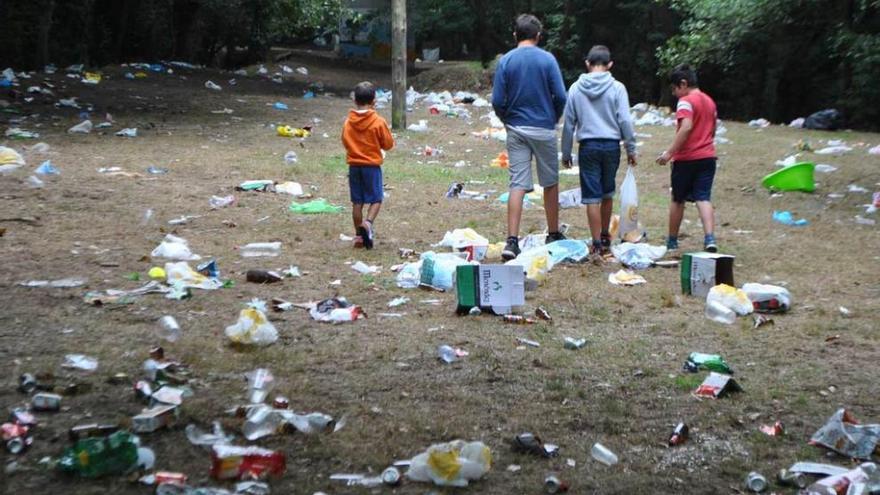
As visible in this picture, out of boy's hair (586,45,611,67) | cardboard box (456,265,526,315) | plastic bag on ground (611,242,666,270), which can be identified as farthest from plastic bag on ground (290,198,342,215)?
cardboard box (456,265,526,315)

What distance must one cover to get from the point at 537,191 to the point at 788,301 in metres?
4.26

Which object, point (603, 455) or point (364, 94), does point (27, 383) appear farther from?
point (364, 94)

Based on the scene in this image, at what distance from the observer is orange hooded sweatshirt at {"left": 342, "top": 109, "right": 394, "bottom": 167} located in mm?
7148

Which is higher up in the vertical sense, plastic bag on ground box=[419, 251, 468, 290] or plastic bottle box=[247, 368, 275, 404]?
plastic bag on ground box=[419, 251, 468, 290]

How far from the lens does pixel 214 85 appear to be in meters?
20.1

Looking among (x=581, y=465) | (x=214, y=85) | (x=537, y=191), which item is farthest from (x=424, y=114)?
(x=581, y=465)

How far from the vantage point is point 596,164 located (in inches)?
267

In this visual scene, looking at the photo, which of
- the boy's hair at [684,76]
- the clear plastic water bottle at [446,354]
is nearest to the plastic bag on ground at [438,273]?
the clear plastic water bottle at [446,354]

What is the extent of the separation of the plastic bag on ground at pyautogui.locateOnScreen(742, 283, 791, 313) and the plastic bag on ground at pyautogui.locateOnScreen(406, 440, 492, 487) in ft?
9.16

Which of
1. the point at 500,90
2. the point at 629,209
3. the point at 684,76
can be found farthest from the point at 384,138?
the point at 684,76

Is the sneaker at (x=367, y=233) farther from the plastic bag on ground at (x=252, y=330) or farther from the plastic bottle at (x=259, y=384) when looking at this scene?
the plastic bottle at (x=259, y=384)

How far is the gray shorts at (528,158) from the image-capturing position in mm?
6750

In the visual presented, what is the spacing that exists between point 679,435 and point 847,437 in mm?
603

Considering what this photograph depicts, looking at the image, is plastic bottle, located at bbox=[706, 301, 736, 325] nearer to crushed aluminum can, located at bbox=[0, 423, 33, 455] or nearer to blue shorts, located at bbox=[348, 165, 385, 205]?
blue shorts, located at bbox=[348, 165, 385, 205]
